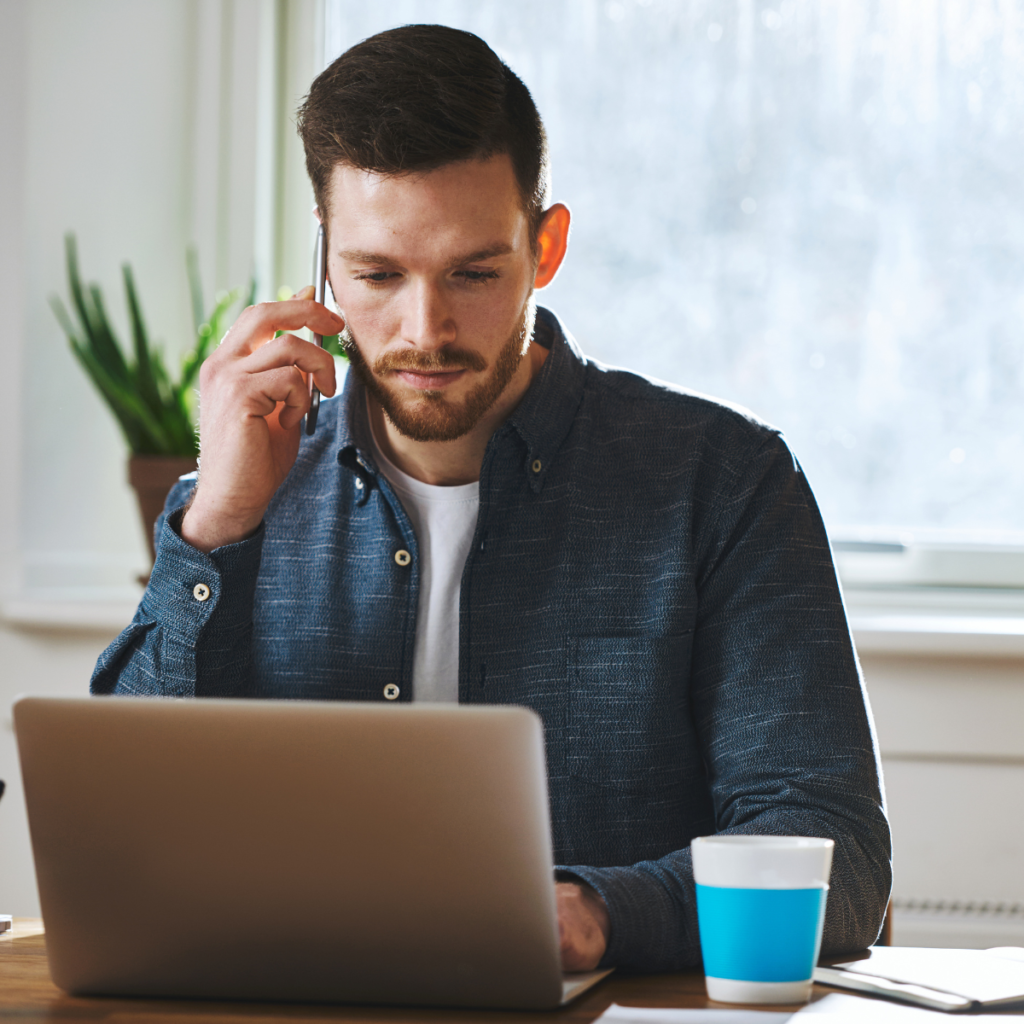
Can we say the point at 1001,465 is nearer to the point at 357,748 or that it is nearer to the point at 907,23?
the point at 907,23

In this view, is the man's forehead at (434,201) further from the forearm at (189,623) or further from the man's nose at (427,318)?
the forearm at (189,623)

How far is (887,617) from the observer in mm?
2092

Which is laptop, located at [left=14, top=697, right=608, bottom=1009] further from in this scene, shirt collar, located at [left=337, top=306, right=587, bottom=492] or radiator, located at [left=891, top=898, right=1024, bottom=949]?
radiator, located at [left=891, top=898, right=1024, bottom=949]

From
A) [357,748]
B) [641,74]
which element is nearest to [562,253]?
[357,748]

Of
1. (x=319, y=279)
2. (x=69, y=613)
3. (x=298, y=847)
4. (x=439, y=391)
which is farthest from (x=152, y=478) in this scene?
(x=298, y=847)

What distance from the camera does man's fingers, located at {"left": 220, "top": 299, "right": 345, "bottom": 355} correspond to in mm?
1270

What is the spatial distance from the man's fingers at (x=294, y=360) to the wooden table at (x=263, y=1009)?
0.61 m

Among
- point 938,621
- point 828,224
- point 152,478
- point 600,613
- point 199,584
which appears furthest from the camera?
point 828,224

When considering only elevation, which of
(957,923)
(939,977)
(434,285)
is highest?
(434,285)

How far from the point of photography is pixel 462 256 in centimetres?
125

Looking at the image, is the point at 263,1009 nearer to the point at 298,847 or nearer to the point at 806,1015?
the point at 298,847

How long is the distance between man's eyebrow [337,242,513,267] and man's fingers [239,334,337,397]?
3.8 inches

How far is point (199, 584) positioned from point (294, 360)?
0.25m

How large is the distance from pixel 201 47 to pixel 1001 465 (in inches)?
62.1
